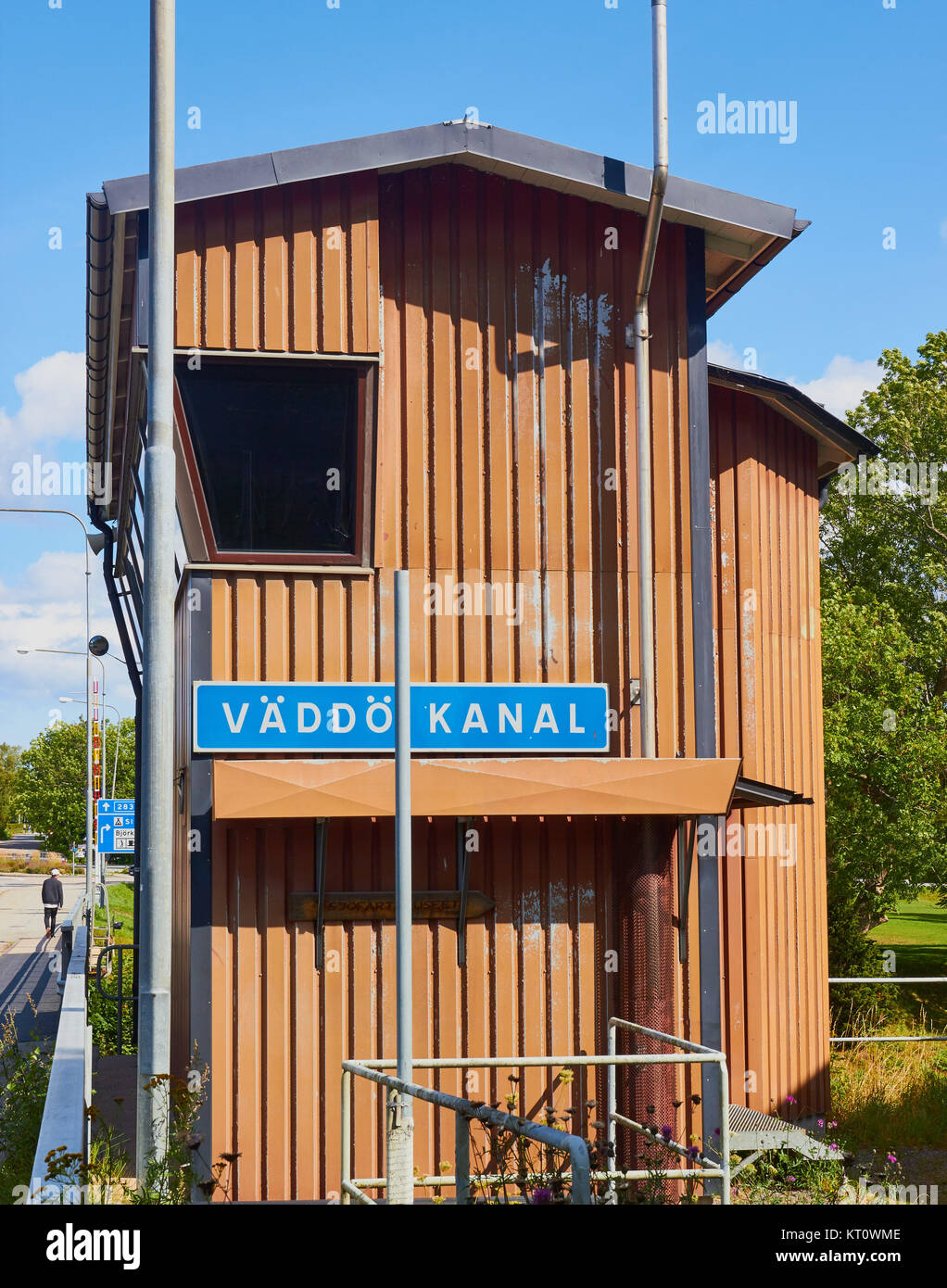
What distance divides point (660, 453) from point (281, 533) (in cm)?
283

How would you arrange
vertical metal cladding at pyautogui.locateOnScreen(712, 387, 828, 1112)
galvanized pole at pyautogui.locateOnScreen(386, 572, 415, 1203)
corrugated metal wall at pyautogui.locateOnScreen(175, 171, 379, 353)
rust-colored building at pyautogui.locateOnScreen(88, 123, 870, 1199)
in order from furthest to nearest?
vertical metal cladding at pyautogui.locateOnScreen(712, 387, 828, 1112) → corrugated metal wall at pyautogui.locateOnScreen(175, 171, 379, 353) → rust-colored building at pyautogui.locateOnScreen(88, 123, 870, 1199) → galvanized pole at pyautogui.locateOnScreen(386, 572, 415, 1203)

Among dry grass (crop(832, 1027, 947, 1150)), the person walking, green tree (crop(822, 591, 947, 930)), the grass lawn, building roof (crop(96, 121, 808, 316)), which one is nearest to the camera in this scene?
building roof (crop(96, 121, 808, 316))

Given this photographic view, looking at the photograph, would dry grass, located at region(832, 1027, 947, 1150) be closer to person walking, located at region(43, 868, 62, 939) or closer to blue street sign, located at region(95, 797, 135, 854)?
blue street sign, located at region(95, 797, 135, 854)

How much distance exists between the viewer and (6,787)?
119312 mm

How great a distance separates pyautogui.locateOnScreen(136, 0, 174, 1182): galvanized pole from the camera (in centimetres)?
670

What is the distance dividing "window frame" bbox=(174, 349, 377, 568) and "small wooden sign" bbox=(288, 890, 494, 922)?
226 cm

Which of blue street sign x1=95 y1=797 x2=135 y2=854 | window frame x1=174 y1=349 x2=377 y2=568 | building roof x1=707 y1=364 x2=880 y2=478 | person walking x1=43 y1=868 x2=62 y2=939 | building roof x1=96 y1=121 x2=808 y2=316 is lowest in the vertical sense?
person walking x1=43 y1=868 x2=62 y2=939

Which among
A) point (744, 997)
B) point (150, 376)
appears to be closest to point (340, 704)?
point (150, 376)

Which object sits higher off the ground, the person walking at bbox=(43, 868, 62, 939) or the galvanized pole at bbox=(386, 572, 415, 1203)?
the galvanized pole at bbox=(386, 572, 415, 1203)

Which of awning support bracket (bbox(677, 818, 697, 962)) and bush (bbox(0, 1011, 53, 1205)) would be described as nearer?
A: bush (bbox(0, 1011, 53, 1205))

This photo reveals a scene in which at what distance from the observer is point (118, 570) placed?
1534 centimetres

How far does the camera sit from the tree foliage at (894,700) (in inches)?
813

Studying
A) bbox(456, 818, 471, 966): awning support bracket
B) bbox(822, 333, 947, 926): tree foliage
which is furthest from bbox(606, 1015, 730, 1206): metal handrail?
bbox(822, 333, 947, 926): tree foliage

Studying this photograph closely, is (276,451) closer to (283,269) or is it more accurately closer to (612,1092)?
(283,269)
